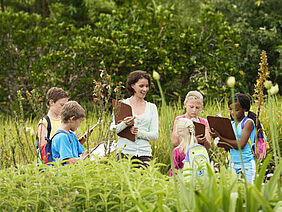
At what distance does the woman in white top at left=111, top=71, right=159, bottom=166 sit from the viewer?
4.54 metres

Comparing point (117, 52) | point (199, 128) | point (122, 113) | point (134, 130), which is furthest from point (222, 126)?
point (117, 52)

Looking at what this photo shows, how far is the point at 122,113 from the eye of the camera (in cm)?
452

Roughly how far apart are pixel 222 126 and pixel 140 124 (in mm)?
982

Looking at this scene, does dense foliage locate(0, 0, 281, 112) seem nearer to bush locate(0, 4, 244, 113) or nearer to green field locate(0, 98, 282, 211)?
bush locate(0, 4, 244, 113)

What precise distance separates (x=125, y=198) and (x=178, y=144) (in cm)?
201

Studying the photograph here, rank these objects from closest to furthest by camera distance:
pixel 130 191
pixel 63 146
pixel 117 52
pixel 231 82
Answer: pixel 231 82, pixel 130 191, pixel 63 146, pixel 117 52

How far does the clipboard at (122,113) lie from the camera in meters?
4.42

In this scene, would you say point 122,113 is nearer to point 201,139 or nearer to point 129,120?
point 129,120

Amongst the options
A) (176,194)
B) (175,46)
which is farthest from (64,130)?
(175,46)

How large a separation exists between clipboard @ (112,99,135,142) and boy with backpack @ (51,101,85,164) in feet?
1.69

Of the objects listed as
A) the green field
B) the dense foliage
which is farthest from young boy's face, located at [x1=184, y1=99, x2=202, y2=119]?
the dense foliage

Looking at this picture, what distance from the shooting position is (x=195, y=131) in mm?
4309

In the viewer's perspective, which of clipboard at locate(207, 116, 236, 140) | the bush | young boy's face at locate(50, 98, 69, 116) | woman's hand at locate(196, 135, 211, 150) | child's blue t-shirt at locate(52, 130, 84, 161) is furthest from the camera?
the bush

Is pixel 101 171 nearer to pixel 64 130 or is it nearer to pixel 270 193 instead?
pixel 270 193
